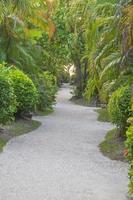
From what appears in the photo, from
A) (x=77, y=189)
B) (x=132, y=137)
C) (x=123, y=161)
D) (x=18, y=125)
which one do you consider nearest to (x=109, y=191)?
(x=77, y=189)

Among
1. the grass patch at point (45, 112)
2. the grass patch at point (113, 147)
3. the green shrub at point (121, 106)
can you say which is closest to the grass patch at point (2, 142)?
the grass patch at point (113, 147)

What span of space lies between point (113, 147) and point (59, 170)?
11.6 feet

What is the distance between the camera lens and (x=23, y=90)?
17.4m

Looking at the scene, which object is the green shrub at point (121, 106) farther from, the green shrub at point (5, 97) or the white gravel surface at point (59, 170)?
the green shrub at point (5, 97)

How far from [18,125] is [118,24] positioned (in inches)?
247

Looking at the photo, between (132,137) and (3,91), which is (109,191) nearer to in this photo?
(132,137)

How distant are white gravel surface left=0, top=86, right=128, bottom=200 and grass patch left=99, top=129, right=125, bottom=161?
0.66 ft

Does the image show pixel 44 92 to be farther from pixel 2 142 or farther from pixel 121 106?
pixel 121 106

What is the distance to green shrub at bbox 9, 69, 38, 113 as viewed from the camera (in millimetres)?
17297

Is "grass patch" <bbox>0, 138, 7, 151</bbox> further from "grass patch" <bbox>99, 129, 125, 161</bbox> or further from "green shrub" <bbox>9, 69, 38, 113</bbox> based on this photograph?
"green shrub" <bbox>9, 69, 38, 113</bbox>

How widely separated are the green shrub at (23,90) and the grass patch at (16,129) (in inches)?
23.0

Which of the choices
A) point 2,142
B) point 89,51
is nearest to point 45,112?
point 89,51

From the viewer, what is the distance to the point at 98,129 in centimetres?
1805

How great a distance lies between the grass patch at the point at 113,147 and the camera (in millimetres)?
11853
